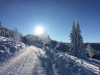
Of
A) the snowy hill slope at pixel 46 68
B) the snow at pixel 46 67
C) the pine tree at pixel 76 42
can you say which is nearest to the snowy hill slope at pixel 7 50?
the snow at pixel 46 67

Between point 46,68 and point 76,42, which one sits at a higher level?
point 76,42

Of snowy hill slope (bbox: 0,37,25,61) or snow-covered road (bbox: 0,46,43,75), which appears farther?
snowy hill slope (bbox: 0,37,25,61)

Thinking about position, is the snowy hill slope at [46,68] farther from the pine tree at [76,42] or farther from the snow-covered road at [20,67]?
the pine tree at [76,42]

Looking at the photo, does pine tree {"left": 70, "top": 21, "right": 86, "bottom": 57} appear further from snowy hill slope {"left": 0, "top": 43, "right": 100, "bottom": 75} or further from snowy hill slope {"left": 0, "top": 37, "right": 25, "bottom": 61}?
snowy hill slope {"left": 0, "top": 37, "right": 25, "bottom": 61}

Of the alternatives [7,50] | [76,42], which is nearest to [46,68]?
[7,50]

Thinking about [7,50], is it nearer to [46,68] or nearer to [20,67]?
[20,67]

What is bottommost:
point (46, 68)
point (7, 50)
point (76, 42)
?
point (46, 68)

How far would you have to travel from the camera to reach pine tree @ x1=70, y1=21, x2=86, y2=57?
30812 millimetres

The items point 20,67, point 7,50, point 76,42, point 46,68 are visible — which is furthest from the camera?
point 76,42

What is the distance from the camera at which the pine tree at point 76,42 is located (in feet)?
101

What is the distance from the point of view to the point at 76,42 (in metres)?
31.8

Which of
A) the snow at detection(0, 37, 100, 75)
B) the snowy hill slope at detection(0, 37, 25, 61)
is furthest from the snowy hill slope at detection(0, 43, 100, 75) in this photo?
the snowy hill slope at detection(0, 37, 25, 61)

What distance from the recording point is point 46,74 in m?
10.5

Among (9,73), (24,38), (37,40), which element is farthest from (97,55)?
(24,38)
